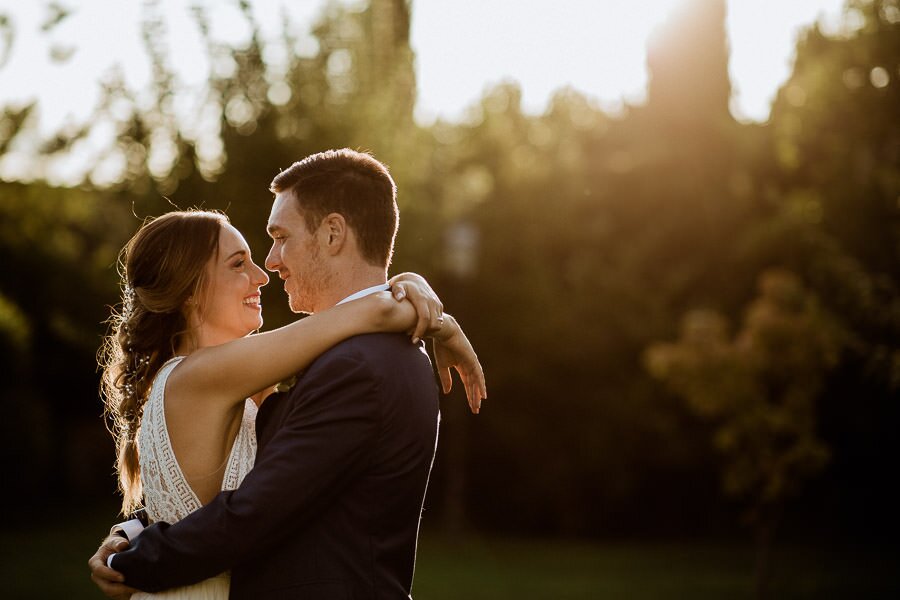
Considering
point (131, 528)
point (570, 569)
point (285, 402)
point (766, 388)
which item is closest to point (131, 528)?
point (131, 528)

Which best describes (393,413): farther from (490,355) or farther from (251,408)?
(490,355)

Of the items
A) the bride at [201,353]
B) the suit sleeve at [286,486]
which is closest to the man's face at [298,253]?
the bride at [201,353]

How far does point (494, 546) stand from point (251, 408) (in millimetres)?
14224

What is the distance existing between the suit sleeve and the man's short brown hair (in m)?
0.47

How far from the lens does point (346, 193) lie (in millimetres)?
2924

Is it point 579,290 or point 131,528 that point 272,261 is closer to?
point 131,528

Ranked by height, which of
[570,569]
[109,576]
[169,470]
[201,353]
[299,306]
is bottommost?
[570,569]

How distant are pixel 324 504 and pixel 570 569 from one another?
12.5 meters

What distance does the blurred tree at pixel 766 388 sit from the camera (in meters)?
11.3

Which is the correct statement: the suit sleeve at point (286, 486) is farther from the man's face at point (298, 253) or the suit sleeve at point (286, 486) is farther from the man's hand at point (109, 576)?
the man's face at point (298, 253)

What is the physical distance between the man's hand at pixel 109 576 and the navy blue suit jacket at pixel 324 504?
5 centimetres

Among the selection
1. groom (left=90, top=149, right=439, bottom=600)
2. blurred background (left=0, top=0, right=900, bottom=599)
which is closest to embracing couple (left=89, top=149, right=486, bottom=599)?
groom (left=90, top=149, right=439, bottom=600)

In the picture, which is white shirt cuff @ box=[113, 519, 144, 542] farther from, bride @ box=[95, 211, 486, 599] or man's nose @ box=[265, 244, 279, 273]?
man's nose @ box=[265, 244, 279, 273]

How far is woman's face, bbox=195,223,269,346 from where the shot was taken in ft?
10.3
